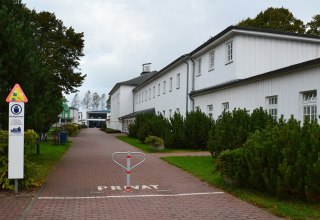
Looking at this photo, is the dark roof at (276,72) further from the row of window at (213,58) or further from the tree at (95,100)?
the tree at (95,100)

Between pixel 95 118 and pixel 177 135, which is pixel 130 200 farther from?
pixel 95 118

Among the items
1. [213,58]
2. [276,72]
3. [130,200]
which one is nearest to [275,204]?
[130,200]

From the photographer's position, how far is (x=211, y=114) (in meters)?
26.5

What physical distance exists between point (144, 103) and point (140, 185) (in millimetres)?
43299

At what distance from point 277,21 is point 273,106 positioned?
27.7 m

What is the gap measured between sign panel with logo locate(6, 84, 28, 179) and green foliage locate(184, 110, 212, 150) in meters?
15.8

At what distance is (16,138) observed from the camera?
1021cm

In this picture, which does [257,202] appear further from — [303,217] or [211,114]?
[211,114]

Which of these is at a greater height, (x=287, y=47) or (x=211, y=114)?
(x=287, y=47)

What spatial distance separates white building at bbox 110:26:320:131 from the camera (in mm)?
16078

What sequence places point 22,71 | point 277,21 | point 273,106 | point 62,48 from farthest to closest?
point 277,21
point 62,48
point 273,106
point 22,71

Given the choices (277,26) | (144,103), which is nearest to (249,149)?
(277,26)

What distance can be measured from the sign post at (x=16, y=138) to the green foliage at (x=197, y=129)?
51.7ft

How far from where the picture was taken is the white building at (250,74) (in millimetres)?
16078
